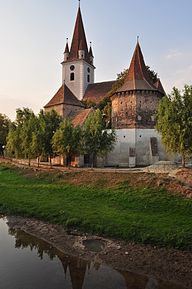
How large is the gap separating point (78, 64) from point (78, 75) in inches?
88.5

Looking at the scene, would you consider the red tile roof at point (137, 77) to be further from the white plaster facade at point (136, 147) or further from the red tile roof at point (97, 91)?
the red tile roof at point (97, 91)

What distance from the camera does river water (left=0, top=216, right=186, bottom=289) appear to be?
10092mm

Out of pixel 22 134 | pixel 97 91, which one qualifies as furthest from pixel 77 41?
A: pixel 22 134

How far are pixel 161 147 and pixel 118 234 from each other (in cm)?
2278

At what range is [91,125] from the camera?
3200 centimetres

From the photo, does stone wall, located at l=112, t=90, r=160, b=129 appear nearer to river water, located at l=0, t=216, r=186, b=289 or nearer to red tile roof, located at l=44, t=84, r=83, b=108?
red tile roof, located at l=44, t=84, r=83, b=108

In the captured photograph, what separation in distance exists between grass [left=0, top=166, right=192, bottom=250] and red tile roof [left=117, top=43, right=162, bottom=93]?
15.8 metres

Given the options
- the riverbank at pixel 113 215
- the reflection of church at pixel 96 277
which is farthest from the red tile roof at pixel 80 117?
the reflection of church at pixel 96 277

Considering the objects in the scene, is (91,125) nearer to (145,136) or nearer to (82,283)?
(145,136)

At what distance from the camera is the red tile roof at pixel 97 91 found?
5353cm

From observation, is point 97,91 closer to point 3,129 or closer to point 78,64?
point 78,64

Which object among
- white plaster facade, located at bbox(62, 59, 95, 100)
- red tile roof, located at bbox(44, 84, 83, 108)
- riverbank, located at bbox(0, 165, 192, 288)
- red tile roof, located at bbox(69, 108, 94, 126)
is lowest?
riverbank, located at bbox(0, 165, 192, 288)

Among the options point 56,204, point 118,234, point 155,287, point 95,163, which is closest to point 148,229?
point 118,234

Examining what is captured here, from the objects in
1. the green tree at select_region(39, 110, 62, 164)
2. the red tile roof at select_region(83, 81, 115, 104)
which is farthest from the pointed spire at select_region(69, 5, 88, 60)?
the green tree at select_region(39, 110, 62, 164)
